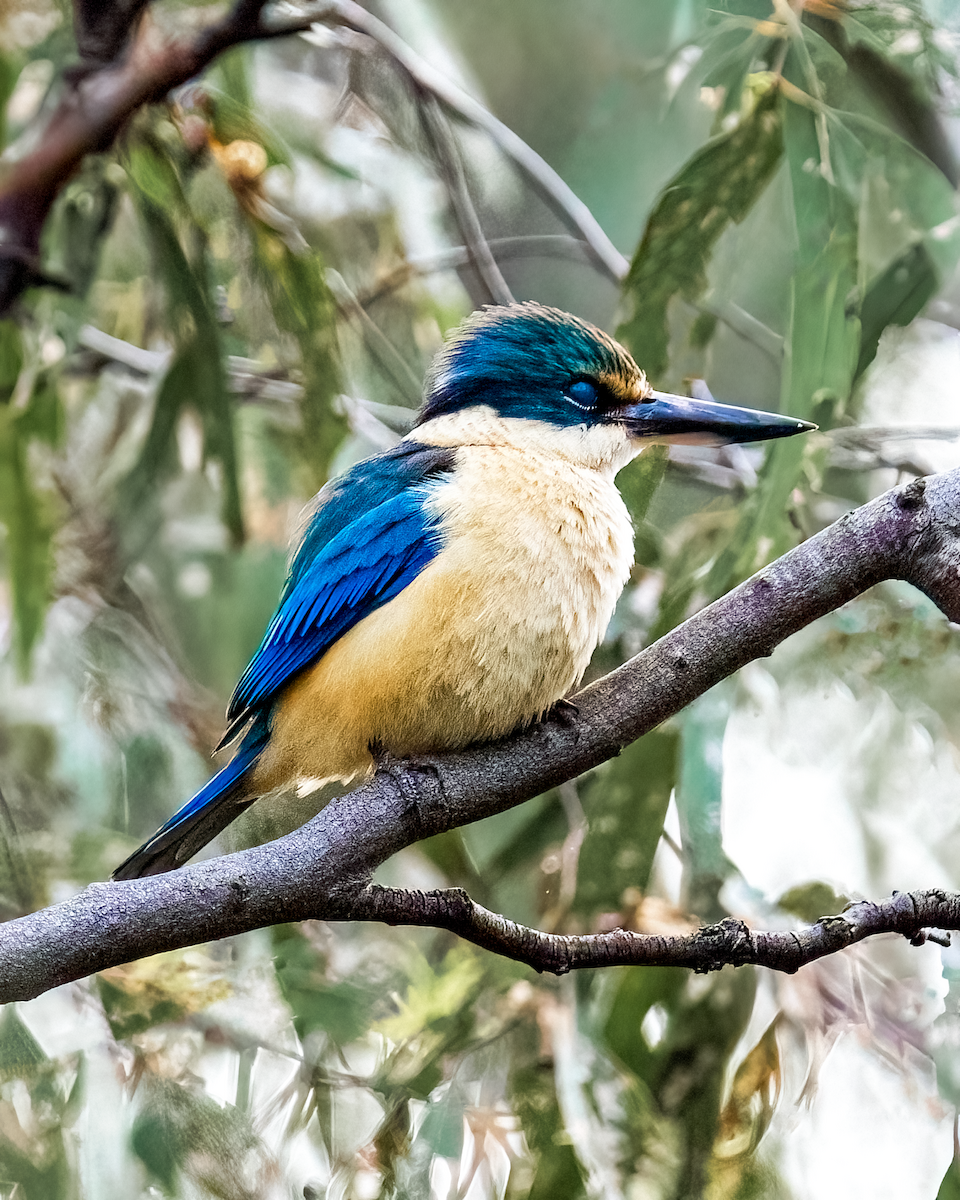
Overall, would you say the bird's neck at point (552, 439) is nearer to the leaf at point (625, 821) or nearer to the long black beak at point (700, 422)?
the long black beak at point (700, 422)

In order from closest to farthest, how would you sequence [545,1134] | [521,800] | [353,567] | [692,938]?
[692,938]
[521,800]
[353,567]
[545,1134]

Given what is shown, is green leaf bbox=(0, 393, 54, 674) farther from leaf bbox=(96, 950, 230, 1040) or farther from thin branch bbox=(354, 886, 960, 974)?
thin branch bbox=(354, 886, 960, 974)

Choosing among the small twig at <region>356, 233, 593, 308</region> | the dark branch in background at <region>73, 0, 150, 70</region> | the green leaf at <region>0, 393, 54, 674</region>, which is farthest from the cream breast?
the dark branch in background at <region>73, 0, 150, 70</region>

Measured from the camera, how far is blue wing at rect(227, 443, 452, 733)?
975 mm

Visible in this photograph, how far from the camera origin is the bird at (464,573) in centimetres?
92

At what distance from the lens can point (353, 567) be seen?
0.99 meters

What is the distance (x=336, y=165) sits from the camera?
1.63 meters

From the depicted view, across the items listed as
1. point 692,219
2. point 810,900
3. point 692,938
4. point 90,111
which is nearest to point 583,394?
point 692,219

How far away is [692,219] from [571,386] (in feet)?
1.26

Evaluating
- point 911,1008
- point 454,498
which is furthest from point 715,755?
point 454,498

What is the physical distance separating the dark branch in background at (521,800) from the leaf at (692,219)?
52 centimetres

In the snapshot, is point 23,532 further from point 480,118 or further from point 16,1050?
point 480,118

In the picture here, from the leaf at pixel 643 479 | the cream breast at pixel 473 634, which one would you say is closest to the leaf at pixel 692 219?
the leaf at pixel 643 479

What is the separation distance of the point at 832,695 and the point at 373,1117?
0.70 m
